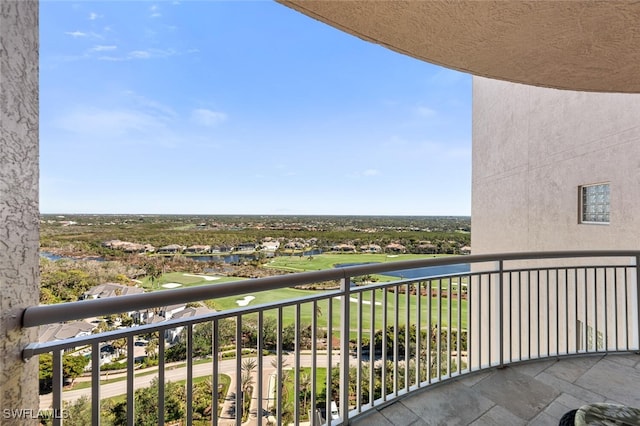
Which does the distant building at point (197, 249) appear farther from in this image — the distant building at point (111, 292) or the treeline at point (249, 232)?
the distant building at point (111, 292)

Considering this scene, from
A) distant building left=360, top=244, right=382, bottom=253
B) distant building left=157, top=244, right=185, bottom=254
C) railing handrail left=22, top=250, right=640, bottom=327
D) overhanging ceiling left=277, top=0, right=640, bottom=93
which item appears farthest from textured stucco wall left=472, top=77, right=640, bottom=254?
distant building left=157, top=244, right=185, bottom=254

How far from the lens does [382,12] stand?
1361 millimetres

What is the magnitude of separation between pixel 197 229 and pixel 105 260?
6206 millimetres

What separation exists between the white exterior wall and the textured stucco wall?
17 millimetres

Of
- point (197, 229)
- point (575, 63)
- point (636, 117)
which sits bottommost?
point (197, 229)

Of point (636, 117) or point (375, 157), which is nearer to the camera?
point (636, 117)

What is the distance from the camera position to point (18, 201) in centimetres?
96

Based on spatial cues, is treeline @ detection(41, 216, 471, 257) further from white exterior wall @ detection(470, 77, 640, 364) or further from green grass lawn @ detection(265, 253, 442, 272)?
white exterior wall @ detection(470, 77, 640, 364)

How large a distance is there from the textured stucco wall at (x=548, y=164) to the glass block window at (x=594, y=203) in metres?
0.11

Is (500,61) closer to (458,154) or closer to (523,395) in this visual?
(523,395)

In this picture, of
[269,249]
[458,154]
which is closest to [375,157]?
[458,154]

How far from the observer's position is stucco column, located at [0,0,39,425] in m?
0.90

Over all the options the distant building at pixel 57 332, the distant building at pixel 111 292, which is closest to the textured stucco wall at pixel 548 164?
the distant building at pixel 111 292

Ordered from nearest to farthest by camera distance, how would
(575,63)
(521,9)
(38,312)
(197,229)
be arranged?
(38,312), (521,9), (575,63), (197,229)
